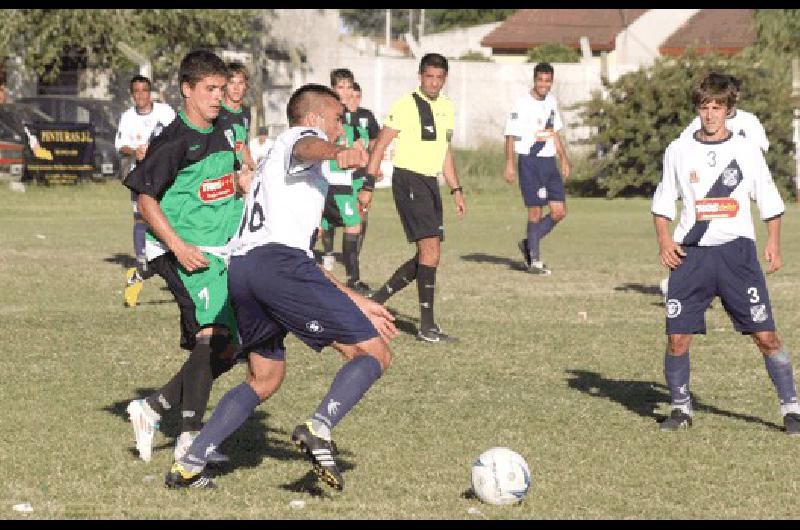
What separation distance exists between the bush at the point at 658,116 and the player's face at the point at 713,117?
21.6 metres

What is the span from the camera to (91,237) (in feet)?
70.0

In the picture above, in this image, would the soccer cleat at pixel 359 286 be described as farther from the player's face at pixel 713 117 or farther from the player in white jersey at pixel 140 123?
the player's face at pixel 713 117

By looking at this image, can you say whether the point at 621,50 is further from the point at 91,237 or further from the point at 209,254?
the point at 209,254

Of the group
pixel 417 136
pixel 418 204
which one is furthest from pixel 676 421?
pixel 417 136

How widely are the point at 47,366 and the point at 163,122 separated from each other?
605 cm

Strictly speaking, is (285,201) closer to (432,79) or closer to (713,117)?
(713,117)

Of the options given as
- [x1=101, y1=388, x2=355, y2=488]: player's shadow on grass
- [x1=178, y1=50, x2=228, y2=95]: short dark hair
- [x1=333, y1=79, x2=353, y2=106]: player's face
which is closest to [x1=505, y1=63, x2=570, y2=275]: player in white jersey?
[x1=333, y1=79, x2=353, y2=106]: player's face

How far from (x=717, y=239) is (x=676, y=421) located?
1.08 metres

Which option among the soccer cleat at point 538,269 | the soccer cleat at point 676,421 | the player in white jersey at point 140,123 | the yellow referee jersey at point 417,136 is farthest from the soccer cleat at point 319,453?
the soccer cleat at point 538,269

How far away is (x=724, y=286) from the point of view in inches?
352

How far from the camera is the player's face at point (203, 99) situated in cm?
Result: 789

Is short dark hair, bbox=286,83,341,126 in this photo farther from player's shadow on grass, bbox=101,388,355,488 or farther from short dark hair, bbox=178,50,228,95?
player's shadow on grass, bbox=101,388,355,488

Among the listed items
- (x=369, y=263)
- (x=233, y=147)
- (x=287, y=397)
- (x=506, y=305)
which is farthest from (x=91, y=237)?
(x=233, y=147)

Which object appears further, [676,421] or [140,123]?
[140,123]
